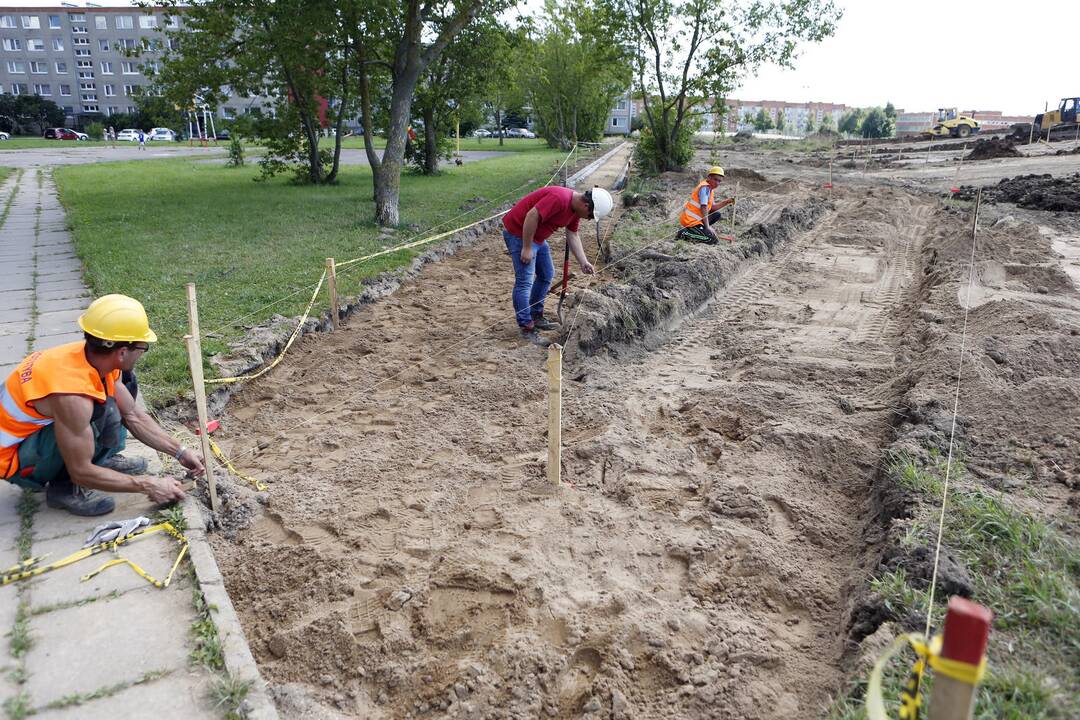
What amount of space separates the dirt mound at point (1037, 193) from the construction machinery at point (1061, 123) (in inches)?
705

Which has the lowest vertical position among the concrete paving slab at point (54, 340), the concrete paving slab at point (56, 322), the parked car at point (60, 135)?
the concrete paving slab at point (54, 340)

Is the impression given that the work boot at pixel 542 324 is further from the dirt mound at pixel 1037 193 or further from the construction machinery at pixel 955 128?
the construction machinery at pixel 955 128

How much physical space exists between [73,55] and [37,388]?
77724 millimetres

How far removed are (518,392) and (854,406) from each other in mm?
2660

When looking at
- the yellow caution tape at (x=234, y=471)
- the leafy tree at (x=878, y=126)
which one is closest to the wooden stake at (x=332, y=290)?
the yellow caution tape at (x=234, y=471)

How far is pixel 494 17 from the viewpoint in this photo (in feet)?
43.7

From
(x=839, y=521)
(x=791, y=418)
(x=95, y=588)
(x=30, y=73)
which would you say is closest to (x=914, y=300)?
(x=791, y=418)

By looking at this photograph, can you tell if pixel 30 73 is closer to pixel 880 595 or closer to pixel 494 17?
pixel 494 17

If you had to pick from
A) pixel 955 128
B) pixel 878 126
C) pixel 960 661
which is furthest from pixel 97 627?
pixel 878 126

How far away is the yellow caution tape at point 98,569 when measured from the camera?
316 cm

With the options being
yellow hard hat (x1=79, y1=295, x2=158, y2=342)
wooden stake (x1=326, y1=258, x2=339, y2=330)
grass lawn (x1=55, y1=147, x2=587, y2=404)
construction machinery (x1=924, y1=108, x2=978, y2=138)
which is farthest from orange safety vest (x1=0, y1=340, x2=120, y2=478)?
construction machinery (x1=924, y1=108, x2=978, y2=138)

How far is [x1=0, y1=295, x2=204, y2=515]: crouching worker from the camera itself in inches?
131

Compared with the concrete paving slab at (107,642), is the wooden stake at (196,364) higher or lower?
higher

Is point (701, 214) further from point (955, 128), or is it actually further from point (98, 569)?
point (955, 128)
